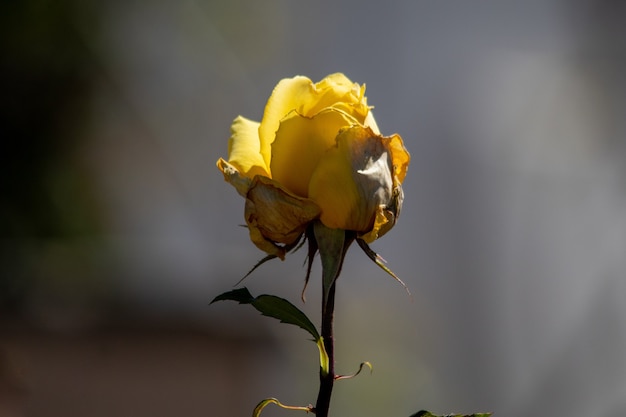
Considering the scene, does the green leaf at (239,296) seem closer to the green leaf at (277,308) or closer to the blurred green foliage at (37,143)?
the green leaf at (277,308)

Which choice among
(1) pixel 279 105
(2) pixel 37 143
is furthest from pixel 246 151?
(2) pixel 37 143

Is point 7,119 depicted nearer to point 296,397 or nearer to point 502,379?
point 296,397

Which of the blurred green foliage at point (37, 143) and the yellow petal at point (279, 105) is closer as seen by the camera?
the yellow petal at point (279, 105)

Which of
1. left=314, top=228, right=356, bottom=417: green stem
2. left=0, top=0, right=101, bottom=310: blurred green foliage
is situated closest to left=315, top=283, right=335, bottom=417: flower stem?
left=314, top=228, right=356, bottom=417: green stem

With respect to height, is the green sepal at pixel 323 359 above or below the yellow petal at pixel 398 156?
below

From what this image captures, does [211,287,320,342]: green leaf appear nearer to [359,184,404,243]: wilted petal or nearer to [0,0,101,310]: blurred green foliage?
[359,184,404,243]: wilted petal

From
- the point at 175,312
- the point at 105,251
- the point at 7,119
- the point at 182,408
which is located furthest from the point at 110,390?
the point at 7,119

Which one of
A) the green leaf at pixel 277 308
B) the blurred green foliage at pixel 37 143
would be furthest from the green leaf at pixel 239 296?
the blurred green foliage at pixel 37 143

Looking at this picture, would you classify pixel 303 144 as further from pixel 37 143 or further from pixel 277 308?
pixel 37 143
